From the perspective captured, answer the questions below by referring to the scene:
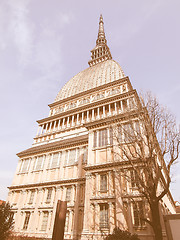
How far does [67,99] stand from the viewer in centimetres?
5328

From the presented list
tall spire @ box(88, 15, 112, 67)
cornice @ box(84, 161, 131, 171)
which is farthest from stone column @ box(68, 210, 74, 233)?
tall spire @ box(88, 15, 112, 67)

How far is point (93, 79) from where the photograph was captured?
56.5 meters

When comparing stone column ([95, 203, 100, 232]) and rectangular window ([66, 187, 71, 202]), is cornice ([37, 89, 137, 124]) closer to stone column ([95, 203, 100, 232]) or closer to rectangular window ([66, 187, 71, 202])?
rectangular window ([66, 187, 71, 202])

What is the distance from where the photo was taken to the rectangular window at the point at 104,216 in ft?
60.2

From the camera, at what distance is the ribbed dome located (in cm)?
5273

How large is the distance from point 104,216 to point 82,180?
24.6ft

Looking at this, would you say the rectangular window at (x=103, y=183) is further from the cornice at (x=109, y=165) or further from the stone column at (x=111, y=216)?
the stone column at (x=111, y=216)

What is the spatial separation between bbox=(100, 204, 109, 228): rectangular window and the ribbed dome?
127 feet

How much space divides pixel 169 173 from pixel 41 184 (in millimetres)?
23237

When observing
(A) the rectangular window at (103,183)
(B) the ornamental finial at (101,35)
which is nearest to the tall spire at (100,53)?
(B) the ornamental finial at (101,35)

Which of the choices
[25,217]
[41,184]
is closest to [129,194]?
[41,184]

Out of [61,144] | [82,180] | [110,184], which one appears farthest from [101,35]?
[110,184]

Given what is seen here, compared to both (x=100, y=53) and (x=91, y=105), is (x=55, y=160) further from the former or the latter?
(x=100, y=53)

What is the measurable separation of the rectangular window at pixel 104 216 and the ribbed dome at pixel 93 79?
3868 cm
